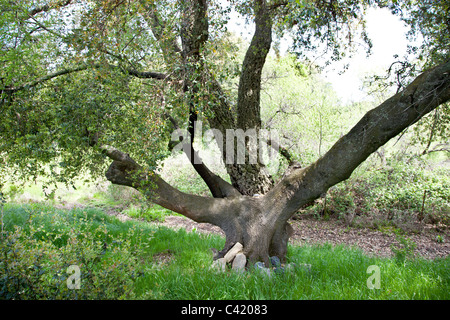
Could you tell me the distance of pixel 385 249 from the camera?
7.25 metres

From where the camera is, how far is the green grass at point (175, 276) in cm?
258

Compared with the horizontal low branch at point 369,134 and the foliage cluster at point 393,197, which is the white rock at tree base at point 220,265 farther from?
the foliage cluster at point 393,197

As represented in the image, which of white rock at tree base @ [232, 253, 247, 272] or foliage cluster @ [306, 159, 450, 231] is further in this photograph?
foliage cluster @ [306, 159, 450, 231]

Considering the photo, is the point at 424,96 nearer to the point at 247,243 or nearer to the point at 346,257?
the point at 346,257

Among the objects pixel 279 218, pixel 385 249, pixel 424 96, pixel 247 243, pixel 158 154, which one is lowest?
pixel 385 249

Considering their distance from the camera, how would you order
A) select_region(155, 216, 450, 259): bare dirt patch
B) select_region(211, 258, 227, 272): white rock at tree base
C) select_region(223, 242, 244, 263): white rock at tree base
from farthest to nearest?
select_region(155, 216, 450, 259): bare dirt patch < select_region(223, 242, 244, 263): white rock at tree base < select_region(211, 258, 227, 272): white rock at tree base

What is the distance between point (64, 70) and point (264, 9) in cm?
377

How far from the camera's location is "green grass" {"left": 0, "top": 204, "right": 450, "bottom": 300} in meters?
2.58

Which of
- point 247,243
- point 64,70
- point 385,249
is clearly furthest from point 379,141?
point 64,70

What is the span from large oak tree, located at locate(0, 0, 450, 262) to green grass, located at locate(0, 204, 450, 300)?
914 millimetres

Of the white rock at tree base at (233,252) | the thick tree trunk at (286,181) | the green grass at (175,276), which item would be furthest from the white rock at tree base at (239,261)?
the green grass at (175,276)

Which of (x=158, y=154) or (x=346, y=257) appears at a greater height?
(x=158, y=154)

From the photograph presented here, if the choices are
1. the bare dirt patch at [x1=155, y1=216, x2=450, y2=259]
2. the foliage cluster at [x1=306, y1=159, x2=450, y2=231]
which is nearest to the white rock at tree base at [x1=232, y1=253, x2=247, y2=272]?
the bare dirt patch at [x1=155, y1=216, x2=450, y2=259]

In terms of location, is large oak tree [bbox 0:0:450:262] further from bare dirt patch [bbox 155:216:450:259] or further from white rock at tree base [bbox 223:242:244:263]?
bare dirt patch [bbox 155:216:450:259]
